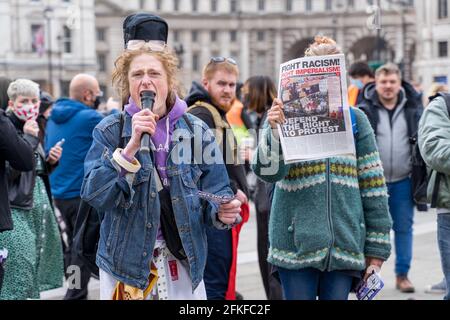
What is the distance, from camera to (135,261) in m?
4.03

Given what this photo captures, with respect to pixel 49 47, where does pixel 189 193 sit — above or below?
below

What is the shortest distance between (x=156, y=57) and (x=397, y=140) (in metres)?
4.74

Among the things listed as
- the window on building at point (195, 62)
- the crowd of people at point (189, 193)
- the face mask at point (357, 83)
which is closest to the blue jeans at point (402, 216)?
the crowd of people at point (189, 193)

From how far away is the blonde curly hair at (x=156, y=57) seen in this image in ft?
13.6

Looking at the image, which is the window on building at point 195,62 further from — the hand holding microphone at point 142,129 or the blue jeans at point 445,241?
the hand holding microphone at point 142,129

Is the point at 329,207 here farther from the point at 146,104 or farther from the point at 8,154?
the point at 8,154

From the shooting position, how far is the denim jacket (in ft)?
13.0

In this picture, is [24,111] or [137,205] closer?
[137,205]

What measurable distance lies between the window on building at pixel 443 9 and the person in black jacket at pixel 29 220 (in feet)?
211

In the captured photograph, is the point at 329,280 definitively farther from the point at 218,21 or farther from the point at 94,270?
the point at 218,21

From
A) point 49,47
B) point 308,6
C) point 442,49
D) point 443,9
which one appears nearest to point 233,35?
point 308,6

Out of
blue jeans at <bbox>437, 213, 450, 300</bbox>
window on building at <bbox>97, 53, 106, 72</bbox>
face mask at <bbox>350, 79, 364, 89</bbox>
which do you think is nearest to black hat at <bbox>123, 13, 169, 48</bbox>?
blue jeans at <bbox>437, 213, 450, 300</bbox>

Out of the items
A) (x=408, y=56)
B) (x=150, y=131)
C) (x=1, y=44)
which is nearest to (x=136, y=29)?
(x=150, y=131)

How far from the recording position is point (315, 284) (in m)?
4.96
